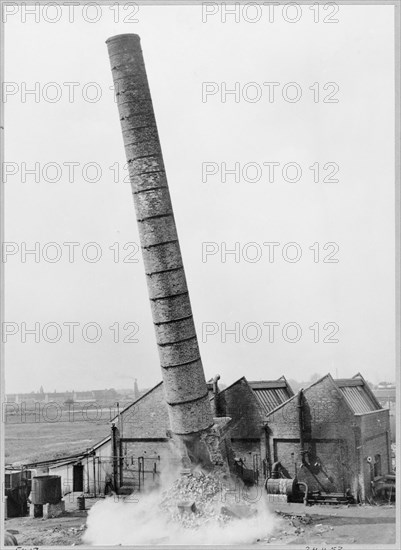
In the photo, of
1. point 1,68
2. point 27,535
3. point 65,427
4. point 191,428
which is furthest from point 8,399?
point 65,427

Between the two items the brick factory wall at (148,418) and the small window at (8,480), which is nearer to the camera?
the small window at (8,480)

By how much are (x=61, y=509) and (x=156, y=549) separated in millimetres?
3769

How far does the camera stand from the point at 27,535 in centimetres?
1295

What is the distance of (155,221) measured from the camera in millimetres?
12797

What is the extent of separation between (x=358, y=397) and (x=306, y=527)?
497 centimetres

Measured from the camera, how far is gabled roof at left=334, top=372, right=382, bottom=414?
1630 cm

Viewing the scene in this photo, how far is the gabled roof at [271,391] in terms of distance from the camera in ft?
57.7

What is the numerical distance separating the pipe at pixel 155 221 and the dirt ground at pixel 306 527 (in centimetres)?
324

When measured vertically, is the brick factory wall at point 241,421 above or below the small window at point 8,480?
above

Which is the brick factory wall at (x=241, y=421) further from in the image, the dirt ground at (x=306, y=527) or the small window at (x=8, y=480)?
the small window at (x=8, y=480)

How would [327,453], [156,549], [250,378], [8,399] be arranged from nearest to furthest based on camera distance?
[156,549] < [8,399] < [327,453] < [250,378]

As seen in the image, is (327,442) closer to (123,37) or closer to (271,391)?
(271,391)

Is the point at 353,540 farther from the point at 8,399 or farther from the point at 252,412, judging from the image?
the point at 8,399

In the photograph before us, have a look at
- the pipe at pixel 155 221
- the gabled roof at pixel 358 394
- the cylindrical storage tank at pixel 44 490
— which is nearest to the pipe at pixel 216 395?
the pipe at pixel 155 221
